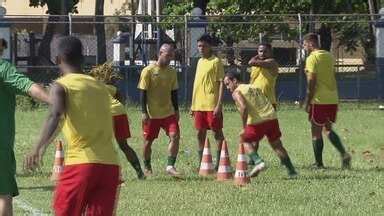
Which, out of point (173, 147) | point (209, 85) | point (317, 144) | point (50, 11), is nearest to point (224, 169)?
point (173, 147)

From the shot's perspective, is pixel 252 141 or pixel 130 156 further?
pixel 130 156

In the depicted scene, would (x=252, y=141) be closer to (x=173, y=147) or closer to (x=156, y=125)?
(x=173, y=147)

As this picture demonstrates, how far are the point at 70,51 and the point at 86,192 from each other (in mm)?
1003

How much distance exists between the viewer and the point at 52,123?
7227 millimetres

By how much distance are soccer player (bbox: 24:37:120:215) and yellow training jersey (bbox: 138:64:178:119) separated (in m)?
6.53

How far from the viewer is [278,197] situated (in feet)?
37.8

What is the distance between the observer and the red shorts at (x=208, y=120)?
14.3 m

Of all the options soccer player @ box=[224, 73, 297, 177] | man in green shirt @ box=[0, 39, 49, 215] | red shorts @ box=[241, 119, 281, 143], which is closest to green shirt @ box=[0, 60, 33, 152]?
man in green shirt @ box=[0, 39, 49, 215]

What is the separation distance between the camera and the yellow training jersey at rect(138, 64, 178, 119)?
1388 cm

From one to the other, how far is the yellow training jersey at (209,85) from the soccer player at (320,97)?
1.36 metres

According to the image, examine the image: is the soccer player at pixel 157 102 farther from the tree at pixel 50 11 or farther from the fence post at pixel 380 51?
the tree at pixel 50 11

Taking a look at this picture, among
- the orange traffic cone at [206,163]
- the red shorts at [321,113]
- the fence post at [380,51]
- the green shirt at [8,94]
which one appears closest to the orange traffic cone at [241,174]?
the orange traffic cone at [206,163]

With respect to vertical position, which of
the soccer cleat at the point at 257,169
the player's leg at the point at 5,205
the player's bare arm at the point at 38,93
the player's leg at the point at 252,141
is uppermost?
the player's bare arm at the point at 38,93

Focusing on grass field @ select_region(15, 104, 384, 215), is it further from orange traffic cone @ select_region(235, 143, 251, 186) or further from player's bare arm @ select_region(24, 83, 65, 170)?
player's bare arm @ select_region(24, 83, 65, 170)
